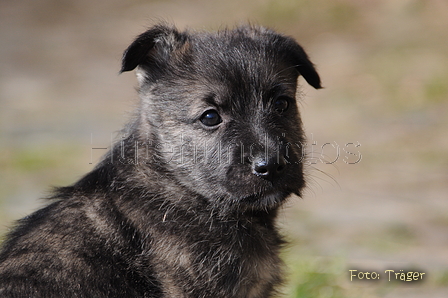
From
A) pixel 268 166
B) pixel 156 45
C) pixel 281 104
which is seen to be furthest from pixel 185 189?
pixel 156 45

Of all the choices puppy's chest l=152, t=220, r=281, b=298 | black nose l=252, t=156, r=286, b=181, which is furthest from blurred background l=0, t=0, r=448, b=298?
black nose l=252, t=156, r=286, b=181

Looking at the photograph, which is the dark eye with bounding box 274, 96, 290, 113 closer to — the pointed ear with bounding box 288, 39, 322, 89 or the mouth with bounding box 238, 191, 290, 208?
the pointed ear with bounding box 288, 39, 322, 89

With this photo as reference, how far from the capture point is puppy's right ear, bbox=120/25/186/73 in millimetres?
4812

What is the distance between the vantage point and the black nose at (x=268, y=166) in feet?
14.2

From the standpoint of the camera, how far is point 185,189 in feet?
15.6

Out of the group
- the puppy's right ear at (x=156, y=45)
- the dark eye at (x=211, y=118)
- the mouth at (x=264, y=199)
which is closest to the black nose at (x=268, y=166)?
the mouth at (x=264, y=199)

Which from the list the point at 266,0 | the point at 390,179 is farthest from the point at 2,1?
the point at 390,179

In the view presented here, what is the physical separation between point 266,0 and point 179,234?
13.3 m

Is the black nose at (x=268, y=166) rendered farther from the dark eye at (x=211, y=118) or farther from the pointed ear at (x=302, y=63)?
the pointed ear at (x=302, y=63)

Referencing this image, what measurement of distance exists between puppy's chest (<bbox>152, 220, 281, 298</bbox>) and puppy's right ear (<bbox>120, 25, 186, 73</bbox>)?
145cm

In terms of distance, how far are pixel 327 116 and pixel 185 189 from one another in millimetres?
7955

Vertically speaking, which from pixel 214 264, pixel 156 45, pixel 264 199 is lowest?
pixel 214 264

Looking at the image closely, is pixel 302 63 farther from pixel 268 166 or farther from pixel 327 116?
pixel 327 116

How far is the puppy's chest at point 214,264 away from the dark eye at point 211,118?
807mm
